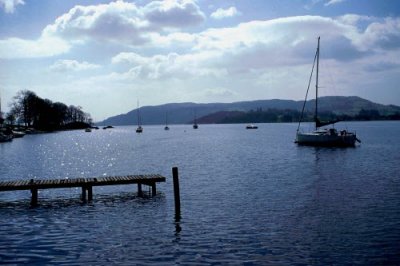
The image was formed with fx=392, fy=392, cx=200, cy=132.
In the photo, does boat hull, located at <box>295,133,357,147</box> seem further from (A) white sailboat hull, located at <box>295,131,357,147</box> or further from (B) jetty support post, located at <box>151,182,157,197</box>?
(B) jetty support post, located at <box>151,182,157,197</box>

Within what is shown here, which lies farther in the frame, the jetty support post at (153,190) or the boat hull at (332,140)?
the boat hull at (332,140)

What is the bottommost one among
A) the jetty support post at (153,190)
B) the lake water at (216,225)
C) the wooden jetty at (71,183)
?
the lake water at (216,225)

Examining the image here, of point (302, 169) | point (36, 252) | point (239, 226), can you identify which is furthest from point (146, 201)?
point (302, 169)

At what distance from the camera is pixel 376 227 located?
22.0 m

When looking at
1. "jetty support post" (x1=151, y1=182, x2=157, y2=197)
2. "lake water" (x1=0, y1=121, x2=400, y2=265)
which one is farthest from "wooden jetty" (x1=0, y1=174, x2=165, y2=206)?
"lake water" (x1=0, y1=121, x2=400, y2=265)

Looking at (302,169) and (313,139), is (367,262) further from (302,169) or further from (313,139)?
(313,139)

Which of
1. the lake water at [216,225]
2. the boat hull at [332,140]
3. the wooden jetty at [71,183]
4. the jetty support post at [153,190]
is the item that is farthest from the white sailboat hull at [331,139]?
the wooden jetty at [71,183]

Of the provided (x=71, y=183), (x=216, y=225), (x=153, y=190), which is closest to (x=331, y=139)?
(x=153, y=190)

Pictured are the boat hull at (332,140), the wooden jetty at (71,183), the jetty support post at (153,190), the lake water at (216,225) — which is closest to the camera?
the lake water at (216,225)

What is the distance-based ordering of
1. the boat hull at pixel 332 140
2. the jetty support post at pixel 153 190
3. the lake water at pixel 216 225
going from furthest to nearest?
the boat hull at pixel 332 140 < the jetty support post at pixel 153 190 < the lake water at pixel 216 225

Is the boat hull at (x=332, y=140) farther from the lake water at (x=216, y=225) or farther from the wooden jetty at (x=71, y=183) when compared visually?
the wooden jetty at (x=71, y=183)

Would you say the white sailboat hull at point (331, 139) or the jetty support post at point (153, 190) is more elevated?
the white sailboat hull at point (331, 139)

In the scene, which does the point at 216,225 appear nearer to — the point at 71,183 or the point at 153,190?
the point at 153,190

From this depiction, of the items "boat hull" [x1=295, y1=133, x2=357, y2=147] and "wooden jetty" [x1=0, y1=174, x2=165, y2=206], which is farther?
"boat hull" [x1=295, y1=133, x2=357, y2=147]
